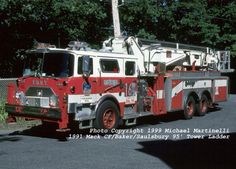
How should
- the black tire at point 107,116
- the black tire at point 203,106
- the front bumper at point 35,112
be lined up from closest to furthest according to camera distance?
the front bumper at point 35,112, the black tire at point 107,116, the black tire at point 203,106

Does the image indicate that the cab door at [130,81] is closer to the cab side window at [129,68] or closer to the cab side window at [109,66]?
the cab side window at [129,68]

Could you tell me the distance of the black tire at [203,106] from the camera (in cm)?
1746

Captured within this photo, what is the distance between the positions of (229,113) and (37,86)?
32.0 feet

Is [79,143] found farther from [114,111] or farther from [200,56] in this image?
[200,56]

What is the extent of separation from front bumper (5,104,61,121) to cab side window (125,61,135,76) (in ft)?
10.2

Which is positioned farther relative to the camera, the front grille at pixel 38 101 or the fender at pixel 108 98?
the fender at pixel 108 98

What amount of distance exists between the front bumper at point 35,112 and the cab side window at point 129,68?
310cm

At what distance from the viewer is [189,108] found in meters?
16.9

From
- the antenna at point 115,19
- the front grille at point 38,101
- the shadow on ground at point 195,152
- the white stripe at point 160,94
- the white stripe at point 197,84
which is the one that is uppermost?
the antenna at point 115,19

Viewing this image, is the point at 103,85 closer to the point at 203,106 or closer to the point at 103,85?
the point at 103,85

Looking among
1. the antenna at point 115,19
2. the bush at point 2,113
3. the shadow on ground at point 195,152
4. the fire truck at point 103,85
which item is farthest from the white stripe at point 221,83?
the bush at point 2,113

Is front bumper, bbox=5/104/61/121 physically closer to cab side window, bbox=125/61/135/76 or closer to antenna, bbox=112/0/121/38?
cab side window, bbox=125/61/135/76

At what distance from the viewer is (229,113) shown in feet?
61.0

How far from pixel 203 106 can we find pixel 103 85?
22.2 feet
